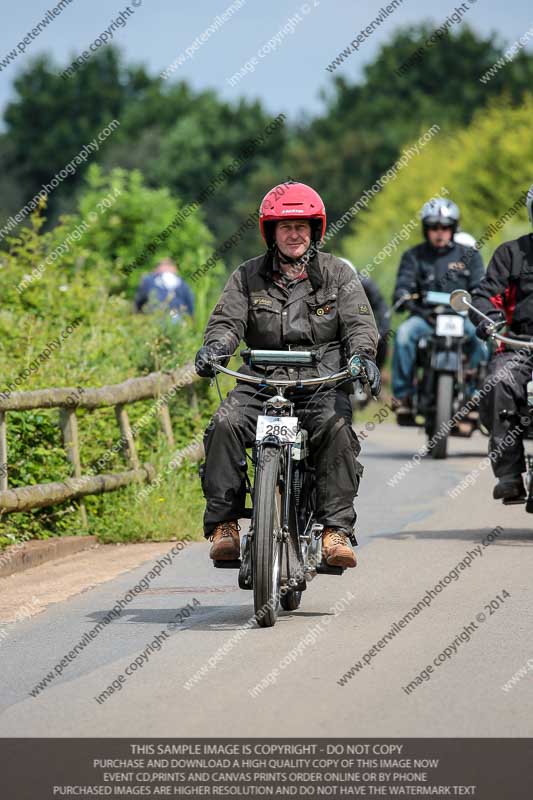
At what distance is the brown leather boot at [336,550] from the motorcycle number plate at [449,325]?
854cm

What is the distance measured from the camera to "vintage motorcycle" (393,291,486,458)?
53.1 ft

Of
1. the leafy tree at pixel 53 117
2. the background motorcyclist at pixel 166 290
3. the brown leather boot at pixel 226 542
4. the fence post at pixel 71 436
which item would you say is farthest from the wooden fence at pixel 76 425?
the leafy tree at pixel 53 117

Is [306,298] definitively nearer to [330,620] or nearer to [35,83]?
[330,620]

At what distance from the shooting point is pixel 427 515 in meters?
12.6

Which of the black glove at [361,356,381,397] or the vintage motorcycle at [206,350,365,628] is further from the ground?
the black glove at [361,356,381,397]

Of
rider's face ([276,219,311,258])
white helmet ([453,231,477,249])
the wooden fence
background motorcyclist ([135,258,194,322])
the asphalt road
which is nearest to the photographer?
the asphalt road

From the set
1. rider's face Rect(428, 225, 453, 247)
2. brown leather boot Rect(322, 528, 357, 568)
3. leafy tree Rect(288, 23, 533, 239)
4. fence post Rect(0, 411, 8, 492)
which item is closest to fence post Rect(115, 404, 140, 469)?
fence post Rect(0, 411, 8, 492)

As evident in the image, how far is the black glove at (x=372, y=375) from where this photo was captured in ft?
25.5

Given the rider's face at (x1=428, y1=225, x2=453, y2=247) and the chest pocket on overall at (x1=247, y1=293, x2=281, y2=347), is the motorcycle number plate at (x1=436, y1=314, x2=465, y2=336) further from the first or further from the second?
the chest pocket on overall at (x1=247, y1=293, x2=281, y2=347)

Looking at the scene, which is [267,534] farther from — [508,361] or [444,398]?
[444,398]

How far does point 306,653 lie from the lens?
23.0 ft

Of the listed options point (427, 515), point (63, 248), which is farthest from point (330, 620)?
point (63, 248)

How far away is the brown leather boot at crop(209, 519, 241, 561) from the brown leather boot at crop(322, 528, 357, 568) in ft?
1.40
